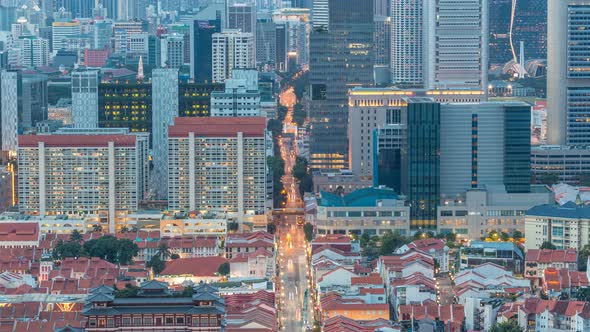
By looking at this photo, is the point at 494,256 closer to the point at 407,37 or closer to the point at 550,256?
the point at 550,256

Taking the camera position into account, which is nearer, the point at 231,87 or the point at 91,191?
the point at 91,191

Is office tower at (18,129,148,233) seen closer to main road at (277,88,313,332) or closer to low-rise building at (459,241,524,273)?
main road at (277,88,313,332)

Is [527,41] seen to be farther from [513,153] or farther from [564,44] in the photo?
[513,153]

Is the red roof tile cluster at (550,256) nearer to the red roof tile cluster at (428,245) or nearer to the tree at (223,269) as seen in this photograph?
the red roof tile cluster at (428,245)

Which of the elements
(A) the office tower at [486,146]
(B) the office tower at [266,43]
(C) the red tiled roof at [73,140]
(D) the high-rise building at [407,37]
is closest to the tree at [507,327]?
(A) the office tower at [486,146]

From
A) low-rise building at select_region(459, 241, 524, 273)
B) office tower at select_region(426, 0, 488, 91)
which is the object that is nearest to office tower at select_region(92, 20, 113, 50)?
office tower at select_region(426, 0, 488, 91)

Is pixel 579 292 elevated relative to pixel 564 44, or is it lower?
lower

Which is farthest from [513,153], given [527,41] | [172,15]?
[172,15]
